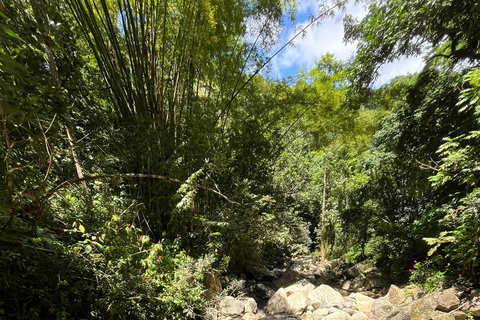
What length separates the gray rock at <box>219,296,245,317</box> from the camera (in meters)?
2.61

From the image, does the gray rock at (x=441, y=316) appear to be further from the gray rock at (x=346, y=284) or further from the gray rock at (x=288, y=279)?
the gray rock at (x=346, y=284)

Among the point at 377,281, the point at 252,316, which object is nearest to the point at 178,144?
the point at 252,316

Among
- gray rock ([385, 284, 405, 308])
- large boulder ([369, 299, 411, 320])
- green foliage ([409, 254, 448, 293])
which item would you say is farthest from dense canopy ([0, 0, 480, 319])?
large boulder ([369, 299, 411, 320])

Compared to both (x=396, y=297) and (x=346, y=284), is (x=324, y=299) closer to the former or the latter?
(x=396, y=297)

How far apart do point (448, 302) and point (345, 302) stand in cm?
141

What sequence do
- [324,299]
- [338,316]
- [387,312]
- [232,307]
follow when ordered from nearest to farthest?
[387,312], [338,316], [232,307], [324,299]

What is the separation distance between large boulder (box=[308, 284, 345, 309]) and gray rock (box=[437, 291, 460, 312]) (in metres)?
1.21

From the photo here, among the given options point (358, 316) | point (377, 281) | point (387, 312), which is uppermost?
point (377, 281)

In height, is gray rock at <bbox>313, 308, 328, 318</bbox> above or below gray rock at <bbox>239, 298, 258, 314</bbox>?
below

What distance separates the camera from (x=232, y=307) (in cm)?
291

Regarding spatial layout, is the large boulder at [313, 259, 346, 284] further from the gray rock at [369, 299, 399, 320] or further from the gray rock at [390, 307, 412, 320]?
the gray rock at [390, 307, 412, 320]

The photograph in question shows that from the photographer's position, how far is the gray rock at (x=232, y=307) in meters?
2.61

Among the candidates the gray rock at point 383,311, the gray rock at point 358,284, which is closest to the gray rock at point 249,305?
the gray rock at point 383,311

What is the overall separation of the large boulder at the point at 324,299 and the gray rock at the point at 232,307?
1.04m
